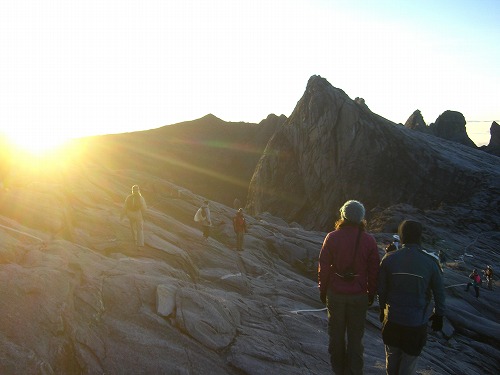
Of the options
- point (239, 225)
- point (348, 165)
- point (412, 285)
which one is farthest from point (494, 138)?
point (412, 285)

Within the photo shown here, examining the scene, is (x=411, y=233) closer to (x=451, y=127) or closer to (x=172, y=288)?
(x=172, y=288)

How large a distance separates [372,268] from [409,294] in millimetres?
657

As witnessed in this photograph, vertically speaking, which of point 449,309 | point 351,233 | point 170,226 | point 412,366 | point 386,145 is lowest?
point 449,309

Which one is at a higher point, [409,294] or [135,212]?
[409,294]

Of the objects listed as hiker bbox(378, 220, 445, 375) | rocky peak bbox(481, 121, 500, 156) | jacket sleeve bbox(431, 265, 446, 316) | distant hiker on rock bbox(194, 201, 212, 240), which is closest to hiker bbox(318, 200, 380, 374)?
hiker bbox(378, 220, 445, 375)

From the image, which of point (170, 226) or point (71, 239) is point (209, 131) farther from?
point (71, 239)

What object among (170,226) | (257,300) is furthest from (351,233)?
(170,226)

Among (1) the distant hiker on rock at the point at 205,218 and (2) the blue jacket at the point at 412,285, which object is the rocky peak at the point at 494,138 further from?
(2) the blue jacket at the point at 412,285

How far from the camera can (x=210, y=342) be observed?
9.77 meters

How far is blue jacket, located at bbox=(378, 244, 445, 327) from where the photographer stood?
6531mm

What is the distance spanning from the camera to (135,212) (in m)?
16.6

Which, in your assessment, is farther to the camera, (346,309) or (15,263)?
(15,263)

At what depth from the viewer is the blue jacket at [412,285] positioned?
653 cm

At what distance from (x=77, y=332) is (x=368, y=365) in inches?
286
